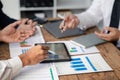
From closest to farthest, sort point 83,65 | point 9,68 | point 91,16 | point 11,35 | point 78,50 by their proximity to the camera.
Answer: point 9,68, point 83,65, point 78,50, point 11,35, point 91,16

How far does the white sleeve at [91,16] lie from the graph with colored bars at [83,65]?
422 millimetres

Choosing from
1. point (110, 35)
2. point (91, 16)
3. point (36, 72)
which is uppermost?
point (91, 16)

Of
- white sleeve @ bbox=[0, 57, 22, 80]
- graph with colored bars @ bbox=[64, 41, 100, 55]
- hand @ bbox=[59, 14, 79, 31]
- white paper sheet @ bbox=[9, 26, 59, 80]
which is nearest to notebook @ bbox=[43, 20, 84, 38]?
hand @ bbox=[59, 14, 79, 31]

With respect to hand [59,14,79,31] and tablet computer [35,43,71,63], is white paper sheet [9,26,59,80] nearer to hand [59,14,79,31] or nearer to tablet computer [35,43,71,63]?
tablet computer [35,43,71,63]

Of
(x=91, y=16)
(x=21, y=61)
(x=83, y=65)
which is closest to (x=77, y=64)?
(x=83, y=65)

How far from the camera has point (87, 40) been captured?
4.27 feet

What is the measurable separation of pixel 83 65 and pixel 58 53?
0.50 feet

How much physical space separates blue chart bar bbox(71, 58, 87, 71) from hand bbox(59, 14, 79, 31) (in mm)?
358

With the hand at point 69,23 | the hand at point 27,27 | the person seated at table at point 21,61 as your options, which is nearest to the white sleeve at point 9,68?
the person seated at table at point 21,61

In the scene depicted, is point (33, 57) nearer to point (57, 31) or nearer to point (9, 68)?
point (9, 68)

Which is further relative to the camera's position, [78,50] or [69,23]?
[69,23]

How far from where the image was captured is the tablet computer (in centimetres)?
106

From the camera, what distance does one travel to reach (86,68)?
1.03 meters

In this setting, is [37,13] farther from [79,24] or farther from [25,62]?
[25,62]
